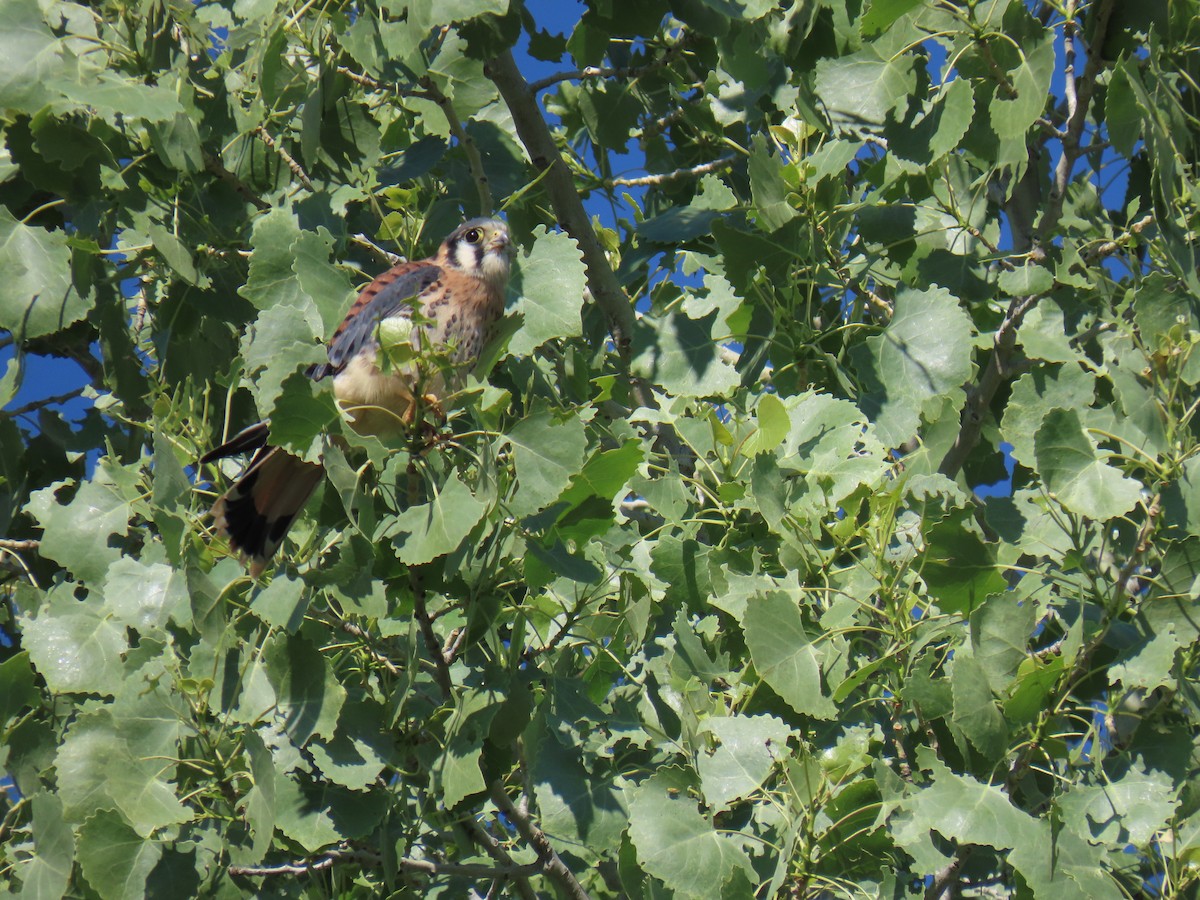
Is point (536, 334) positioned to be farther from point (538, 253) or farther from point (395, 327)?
point (395, 327)

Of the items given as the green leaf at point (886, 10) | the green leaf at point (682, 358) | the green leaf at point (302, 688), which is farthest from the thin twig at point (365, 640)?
the green leaf at point (886, 10)

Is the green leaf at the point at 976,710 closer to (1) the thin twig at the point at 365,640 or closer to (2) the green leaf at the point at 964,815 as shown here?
(2) the green leaf at the point at 964,815

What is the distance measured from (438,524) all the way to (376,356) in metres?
0.36

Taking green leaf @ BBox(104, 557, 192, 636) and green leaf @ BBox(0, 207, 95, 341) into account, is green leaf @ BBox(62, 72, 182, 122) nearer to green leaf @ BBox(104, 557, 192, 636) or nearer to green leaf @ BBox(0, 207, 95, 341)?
green leaf @ BBox(0, 207, 95, 341)

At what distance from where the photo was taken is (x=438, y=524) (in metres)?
2.08

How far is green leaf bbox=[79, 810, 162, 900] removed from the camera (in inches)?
91.3

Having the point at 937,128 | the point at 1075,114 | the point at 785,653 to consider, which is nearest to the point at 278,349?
the point at 785,653

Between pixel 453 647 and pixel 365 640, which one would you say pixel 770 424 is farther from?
pixel 365 640

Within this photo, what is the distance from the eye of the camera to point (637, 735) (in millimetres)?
2604

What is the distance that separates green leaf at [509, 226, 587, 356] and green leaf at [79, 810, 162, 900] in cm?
109

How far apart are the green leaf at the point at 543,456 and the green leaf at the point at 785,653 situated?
1.31 ft

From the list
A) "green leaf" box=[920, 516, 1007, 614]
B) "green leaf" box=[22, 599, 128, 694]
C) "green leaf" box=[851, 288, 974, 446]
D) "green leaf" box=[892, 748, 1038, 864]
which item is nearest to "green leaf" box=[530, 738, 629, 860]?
"green leaf" box=[892, 748, 1038, 864]

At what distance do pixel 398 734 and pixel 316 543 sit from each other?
391 mm

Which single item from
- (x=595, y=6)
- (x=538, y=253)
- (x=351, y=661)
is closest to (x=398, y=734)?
(x=351, y=661)
